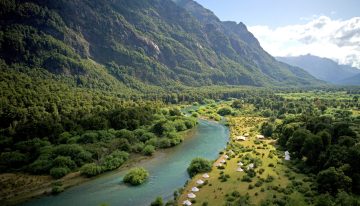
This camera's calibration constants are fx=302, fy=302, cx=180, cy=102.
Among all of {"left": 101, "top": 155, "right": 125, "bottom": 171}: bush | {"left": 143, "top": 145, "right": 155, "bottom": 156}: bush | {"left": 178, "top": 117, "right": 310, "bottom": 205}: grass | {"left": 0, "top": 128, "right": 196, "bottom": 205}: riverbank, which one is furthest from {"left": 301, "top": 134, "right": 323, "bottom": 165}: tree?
{"left": 101, "top": 155, "right": 125, "bottom": 171}: bush

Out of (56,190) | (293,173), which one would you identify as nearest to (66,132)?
(56,190)

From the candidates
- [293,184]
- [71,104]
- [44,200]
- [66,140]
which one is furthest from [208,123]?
[44,200]

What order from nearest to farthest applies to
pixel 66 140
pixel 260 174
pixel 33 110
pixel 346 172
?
pixel 346 172, pixel 260 174, pixel 66 140, pixel 33 110

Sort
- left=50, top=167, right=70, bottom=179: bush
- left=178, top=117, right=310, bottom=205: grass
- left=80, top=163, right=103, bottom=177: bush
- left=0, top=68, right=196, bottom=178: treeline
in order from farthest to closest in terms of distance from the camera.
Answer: left=0, top=68, right=196, bottom=178: treeline, left=80, top=163, right=103, bottom=177: bush, left=50, top=167, right=70, bottom=179: bush, left=178, top=117, right=310, bottom=205: grass

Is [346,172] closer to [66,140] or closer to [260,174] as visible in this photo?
[260,174]

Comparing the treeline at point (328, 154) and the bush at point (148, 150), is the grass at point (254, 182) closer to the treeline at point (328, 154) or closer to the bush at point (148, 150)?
the treeline at point (328, 154)

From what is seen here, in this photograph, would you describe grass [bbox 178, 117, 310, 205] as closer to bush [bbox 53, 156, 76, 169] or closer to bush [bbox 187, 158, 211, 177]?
bush [bbox 187, 158, 211, 177]
